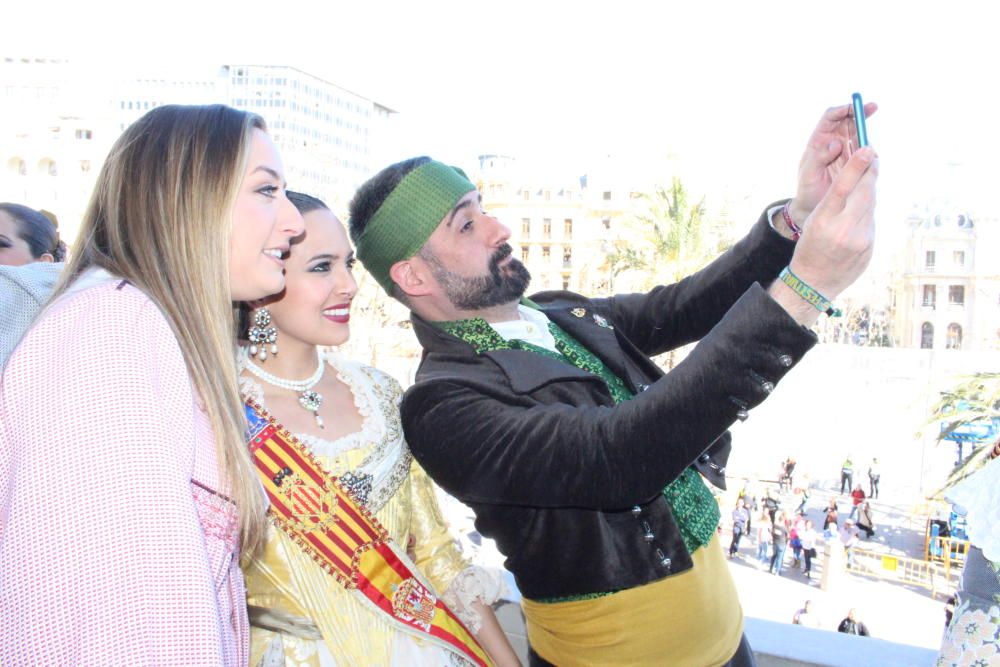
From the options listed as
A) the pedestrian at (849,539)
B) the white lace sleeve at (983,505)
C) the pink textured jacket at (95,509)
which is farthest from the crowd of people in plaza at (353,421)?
the pedestrian at (849,539)

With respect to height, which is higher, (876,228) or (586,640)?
(876,228)

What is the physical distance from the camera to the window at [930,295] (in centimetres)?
5366

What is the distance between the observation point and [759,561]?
1409cm

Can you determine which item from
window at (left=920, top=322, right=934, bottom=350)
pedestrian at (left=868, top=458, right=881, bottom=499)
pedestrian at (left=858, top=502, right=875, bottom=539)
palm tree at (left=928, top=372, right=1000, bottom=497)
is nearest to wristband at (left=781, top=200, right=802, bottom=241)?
palm tree at (left=928, top=372, right=1000, bottom=497)

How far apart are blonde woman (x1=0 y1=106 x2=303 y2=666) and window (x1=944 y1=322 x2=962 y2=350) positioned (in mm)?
60949

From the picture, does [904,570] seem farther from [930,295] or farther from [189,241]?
[930,295]

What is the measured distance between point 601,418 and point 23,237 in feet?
10.5

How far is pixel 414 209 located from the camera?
7.55 feet

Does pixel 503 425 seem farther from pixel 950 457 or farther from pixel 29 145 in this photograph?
pixel 29 145

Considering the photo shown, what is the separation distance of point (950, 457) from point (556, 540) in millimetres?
20881

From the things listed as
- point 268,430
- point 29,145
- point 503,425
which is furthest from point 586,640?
point 29,145

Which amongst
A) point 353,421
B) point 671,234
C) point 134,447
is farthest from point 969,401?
point 671,234

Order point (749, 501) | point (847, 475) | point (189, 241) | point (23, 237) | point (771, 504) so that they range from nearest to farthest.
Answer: point (189, 241)
point (23, 237)
point (771, 504)
point (749, 501)
point (847, 475)

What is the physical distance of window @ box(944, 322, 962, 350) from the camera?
177 ft
